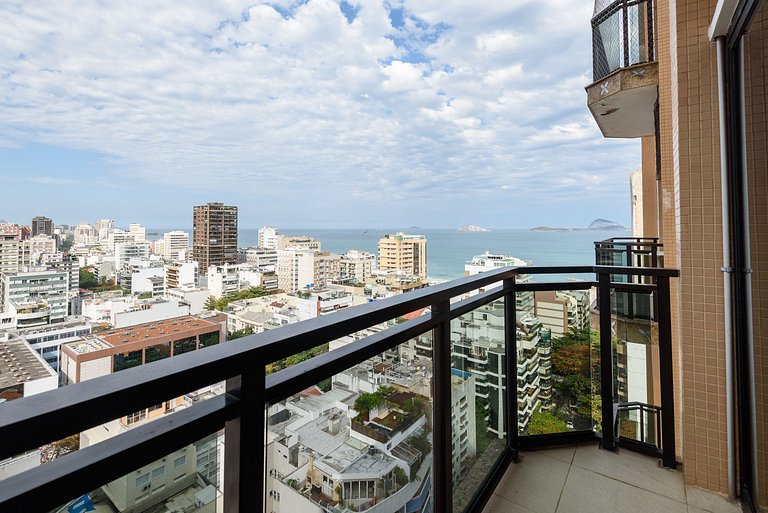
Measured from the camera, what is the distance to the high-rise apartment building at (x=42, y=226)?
12508 millimetres

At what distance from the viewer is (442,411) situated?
1487mm

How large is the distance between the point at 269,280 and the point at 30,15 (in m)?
15.5

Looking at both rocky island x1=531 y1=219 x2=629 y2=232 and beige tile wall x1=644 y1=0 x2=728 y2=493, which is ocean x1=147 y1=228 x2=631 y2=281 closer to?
rocky island x1=531 y1=219 x2=629 y2=232

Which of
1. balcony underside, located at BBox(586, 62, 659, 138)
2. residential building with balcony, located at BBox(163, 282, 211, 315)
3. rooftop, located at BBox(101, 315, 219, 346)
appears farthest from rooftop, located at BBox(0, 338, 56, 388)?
balcony underside, located at BBox(586, 62, 659, 138)

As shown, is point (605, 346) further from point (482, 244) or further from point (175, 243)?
point (482, 244)

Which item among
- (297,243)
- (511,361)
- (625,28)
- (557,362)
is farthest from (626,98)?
(297,243)

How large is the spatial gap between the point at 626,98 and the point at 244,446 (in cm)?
645

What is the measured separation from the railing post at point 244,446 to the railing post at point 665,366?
94.2 inches

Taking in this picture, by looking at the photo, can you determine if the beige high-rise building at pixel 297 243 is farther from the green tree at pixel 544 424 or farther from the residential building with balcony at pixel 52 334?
the green tree at pixel 544 424

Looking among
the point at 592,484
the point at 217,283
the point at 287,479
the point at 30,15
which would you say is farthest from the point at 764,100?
the point at 30,15

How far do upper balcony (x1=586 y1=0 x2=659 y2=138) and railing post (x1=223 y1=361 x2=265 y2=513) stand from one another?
609 centimetres

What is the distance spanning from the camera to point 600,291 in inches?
92.6

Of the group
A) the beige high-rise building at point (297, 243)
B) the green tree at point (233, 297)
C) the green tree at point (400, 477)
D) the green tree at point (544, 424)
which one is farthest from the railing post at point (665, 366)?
the beige high-rise building at point (297, 243)

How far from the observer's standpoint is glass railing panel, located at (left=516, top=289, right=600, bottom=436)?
226cm
